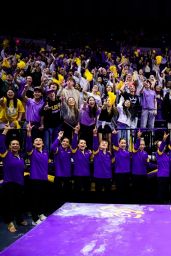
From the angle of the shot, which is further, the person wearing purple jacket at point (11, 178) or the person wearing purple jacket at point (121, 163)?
the person wearing purple jacket at point (121, 163)

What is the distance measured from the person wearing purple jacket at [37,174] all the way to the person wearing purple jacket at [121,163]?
1.41 metres

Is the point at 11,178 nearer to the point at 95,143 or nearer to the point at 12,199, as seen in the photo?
the point at 12,199

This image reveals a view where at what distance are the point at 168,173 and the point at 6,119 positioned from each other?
3306 millimetres

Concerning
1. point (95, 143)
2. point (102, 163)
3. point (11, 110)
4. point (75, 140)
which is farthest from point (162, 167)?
point (11, 110)

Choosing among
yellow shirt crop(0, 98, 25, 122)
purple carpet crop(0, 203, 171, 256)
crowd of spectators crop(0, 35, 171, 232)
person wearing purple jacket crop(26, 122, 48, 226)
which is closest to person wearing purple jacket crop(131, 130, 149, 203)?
crowd of spectators crop(0, 35, 171, 232)

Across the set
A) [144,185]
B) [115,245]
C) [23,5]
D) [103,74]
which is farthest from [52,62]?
[115,245]

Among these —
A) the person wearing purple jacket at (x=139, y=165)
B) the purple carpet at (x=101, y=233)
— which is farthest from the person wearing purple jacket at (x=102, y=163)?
the purple carpet at (x=101, y=233)

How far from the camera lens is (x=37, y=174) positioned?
6801 millimetres

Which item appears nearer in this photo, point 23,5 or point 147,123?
point 23,5

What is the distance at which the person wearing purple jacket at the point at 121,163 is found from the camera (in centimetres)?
729

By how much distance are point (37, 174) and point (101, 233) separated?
2960 millimetres

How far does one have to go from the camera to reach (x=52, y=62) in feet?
38.0

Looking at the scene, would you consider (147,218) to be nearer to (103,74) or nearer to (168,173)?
(168,173)

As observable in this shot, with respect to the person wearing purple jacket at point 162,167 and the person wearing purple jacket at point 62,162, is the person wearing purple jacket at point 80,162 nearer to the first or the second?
the person wearing purple jacket at point 62,162
